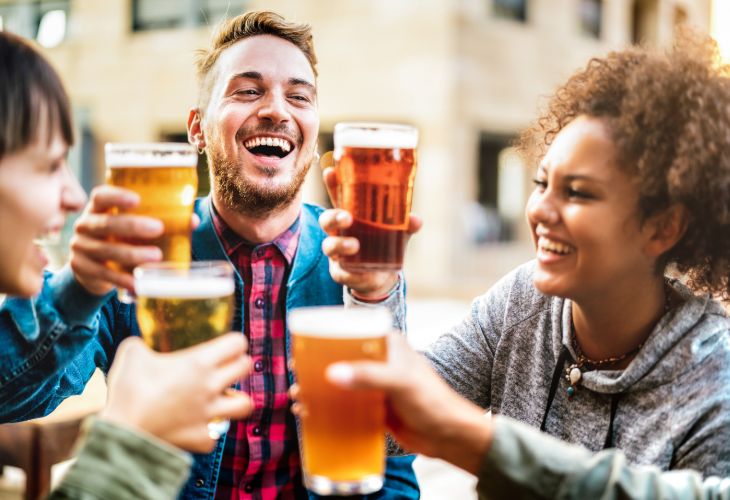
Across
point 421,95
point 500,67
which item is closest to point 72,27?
point 421,95

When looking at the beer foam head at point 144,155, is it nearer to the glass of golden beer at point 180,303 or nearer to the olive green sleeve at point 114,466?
the glass of golden beer at point 180,303

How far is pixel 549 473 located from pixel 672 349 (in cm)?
55

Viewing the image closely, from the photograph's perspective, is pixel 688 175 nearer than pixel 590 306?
Yes

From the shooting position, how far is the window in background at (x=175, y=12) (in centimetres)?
1390

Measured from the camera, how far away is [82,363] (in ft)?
7.22

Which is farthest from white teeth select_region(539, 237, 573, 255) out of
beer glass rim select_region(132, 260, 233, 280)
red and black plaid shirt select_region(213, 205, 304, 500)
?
red and black plaid shirt select_region(213, 205, 304, 500)

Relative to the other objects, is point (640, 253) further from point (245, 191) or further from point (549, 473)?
point (245, 191)

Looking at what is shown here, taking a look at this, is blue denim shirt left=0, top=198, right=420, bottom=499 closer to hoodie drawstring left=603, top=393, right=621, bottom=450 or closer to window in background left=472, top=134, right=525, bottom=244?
hoodie drawstring left=603, top=393, right=621, bottom=450

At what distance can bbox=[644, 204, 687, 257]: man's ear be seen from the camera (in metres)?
1.76

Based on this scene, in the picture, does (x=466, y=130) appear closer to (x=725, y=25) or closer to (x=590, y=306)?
(x=725, y=25)

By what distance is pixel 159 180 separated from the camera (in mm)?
1561

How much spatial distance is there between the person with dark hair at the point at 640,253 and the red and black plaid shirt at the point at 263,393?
25.5 inches

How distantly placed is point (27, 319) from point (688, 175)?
1.56 meters

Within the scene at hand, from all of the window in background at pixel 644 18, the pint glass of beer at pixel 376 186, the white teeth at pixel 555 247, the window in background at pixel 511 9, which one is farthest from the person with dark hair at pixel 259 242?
the window in background at pixel 644 18
